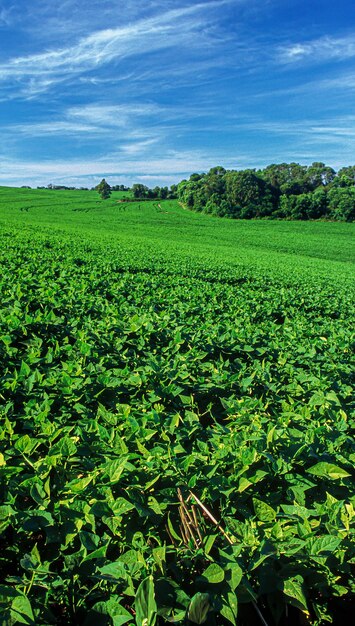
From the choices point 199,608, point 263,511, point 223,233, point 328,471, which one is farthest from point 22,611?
point 223,233

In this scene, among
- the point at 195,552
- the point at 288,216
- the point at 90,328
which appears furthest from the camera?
the point at 288,216

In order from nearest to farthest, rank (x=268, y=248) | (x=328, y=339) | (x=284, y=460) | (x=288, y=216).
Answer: (x=284, y=460)
(x=328, y=339)
(x=268, y=248)
(x=288, y=216)

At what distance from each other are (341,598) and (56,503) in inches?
61.5

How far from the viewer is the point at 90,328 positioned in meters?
5.06

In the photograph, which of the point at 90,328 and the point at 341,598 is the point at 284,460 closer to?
the point at 341,598

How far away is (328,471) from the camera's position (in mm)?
2377

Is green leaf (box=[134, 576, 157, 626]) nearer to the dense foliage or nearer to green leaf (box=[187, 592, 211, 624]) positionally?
green leaf (box=[187, 592, 211, 624])

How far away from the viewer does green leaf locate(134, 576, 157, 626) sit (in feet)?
4.39

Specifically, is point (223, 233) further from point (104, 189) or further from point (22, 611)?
point (104, 189)

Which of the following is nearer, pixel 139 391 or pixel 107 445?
pixel 107 445

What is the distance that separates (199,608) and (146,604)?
20cm

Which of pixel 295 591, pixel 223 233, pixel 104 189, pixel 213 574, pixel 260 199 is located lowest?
pixel 295 591

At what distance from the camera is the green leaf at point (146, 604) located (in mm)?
1338

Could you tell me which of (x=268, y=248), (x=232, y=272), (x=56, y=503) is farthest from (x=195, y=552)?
(x=268, y=248)
